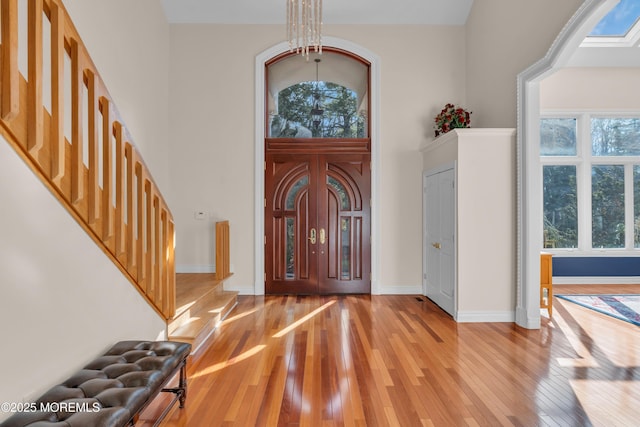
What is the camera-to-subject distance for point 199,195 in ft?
19.1

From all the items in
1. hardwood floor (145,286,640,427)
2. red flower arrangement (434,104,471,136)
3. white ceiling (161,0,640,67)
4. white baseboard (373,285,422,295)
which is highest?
white ceiling (161,0,640,67)

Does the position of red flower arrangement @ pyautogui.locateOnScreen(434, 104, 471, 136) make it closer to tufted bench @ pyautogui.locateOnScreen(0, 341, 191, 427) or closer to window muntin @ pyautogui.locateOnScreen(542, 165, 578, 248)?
window muntin @ pyautogui.locateOnScreen(542, 165, 578, 248)

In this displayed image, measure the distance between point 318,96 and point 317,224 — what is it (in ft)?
6.78

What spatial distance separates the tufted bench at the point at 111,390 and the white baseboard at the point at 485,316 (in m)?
3.27

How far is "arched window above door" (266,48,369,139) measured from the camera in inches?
234

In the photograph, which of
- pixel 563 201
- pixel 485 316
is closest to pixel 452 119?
pixel 485 316

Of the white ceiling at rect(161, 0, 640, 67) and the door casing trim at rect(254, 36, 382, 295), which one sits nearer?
the white ceiling at rect(161, 0, 640, 67)

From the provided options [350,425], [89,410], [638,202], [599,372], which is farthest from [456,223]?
[638,202]

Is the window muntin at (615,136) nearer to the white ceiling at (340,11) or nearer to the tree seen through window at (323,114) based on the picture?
the white ceiling at (340,11)

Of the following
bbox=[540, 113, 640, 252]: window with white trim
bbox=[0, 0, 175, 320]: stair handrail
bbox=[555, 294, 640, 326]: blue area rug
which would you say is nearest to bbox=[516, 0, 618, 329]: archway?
bbox=[555, 294, 640, 326]: blue area rug

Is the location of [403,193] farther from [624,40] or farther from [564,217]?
[624,40]

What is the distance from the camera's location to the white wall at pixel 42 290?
162cm

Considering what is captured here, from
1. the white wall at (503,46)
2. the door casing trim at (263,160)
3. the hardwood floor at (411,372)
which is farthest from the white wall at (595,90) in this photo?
the hardwood floor at (411,372)

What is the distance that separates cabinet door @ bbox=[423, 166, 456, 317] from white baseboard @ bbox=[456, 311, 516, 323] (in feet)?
0.37
